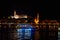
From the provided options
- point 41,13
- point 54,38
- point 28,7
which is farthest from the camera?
point 28,7

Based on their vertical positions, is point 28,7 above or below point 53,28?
above

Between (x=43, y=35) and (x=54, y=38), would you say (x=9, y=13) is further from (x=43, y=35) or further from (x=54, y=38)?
(x=54, y=38)

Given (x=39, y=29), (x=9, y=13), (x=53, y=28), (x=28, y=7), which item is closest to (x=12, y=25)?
(x=39, y=29)

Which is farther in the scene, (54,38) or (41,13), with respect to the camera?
(41,13)

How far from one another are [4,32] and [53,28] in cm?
107

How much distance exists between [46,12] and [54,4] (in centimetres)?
40

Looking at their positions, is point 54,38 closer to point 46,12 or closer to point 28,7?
point 46,12

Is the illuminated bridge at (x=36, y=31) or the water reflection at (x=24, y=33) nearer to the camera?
the water reflection at (x=24, y=33)

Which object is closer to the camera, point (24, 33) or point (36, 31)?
point (24, 33)

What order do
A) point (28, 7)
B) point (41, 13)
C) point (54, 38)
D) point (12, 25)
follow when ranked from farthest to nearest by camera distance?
1. point (28, 7)
2. point (41, 13)
3. point (12, 25)
4. point (54, 38)

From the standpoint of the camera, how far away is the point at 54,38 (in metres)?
3.07

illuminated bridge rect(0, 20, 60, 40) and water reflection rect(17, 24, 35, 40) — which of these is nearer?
water reflection rect(17, 24, 35, 40)

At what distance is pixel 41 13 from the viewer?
15.3ft

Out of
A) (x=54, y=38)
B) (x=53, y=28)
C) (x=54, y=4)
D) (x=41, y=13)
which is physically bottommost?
(x=54, y=38)
